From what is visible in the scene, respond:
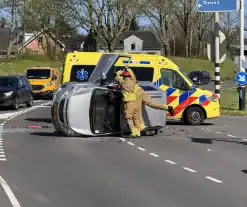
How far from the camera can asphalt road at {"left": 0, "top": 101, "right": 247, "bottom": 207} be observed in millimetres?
7895

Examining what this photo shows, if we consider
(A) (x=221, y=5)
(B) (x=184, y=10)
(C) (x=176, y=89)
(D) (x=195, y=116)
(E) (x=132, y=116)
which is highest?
(B) (x=184, y=10)

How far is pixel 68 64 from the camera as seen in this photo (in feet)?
62.5

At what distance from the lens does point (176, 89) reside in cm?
1875

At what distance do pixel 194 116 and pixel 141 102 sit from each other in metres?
4.56

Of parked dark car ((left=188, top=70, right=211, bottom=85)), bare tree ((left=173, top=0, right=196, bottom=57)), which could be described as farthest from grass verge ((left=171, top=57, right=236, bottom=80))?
parked dark car ((left=188, top=70, right=211, bottom=85))

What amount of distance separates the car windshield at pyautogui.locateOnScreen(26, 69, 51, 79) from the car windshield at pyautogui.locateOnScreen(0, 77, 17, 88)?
799 cm

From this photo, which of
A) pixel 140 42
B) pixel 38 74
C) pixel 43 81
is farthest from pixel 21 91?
pixel 140 42

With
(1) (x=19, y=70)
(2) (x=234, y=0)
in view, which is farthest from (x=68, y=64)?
(1) (x=19, y=70)

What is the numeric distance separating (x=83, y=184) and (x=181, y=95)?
1033 centimetres

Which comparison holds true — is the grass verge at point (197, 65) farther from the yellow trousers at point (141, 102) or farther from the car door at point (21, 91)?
the yellow trousers at point (141, 102)

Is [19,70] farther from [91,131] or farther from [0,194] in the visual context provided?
[0,194]

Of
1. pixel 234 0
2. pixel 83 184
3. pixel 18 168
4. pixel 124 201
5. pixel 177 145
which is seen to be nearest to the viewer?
pixel 124 201

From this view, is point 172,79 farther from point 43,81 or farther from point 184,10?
point 184,10

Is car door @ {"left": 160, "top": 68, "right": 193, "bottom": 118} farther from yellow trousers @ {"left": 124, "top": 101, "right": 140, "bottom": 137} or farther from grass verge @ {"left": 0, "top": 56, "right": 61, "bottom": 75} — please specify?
grass verge @ {"left": 0, "top": 56, "right": 61, "bottom": 75}
